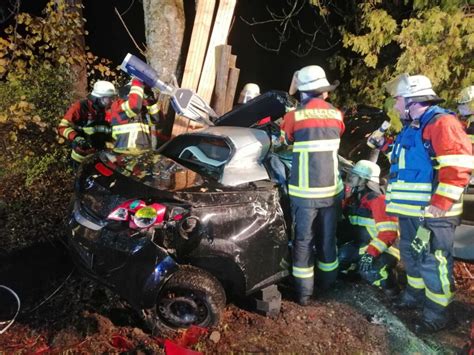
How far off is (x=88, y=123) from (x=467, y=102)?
4.83 meters

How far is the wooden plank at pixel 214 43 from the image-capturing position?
16.9 feet

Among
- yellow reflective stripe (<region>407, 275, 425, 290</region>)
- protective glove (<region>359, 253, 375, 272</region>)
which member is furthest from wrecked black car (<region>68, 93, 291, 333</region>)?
yellow reflective stripe (<region>407, 275, 425, 290</region>)

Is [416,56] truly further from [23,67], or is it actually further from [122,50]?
[122,50]

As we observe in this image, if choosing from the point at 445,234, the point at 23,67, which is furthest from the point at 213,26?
the point at 445,234

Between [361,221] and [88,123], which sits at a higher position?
[88,123]

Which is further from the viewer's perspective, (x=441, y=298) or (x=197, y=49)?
(x=197, y=49)

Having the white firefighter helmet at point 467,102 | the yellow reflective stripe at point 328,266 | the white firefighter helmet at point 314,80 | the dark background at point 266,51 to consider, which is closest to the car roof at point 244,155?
the white firefighter helmet at point 314,80

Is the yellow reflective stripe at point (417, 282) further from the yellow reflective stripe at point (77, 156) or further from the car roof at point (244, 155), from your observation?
the yellow reflective stripe at point (77, 156)

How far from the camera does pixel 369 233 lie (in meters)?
3.66

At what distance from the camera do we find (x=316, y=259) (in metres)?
3.52

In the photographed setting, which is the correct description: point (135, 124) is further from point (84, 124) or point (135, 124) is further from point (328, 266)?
point (328, 266)

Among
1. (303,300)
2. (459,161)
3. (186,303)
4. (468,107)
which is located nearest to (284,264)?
(303,300)

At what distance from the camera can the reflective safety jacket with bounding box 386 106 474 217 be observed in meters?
2.68

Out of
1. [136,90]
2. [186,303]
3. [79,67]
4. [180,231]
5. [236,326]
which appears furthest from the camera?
[79,67]
